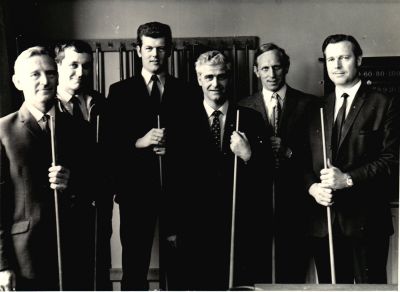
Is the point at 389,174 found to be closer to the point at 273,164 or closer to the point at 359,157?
the point at 359,157

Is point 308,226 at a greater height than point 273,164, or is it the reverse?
point 273,164

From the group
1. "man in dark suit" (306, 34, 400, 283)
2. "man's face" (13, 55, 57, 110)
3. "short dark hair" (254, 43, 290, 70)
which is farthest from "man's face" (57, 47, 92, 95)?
"man in dark suit" (306, 34, 400, 283)

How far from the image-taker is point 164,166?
8.51ft

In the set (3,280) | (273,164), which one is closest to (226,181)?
(273,164)

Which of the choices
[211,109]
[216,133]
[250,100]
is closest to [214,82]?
[211,109]

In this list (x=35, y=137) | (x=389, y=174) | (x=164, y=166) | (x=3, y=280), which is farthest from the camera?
(x=164, y=166)

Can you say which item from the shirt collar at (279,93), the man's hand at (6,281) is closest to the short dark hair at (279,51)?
the shirt collar at (279,93)

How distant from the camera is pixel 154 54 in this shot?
104 inches

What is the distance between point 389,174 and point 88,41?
5.62ft

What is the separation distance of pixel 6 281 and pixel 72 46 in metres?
1.23

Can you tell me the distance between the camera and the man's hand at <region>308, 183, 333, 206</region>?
7.98ft

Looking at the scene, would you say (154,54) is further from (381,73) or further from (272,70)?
(381,73)

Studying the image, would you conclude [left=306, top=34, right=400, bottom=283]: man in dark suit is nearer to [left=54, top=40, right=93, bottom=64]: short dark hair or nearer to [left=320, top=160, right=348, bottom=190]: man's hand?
[left=320, top=160, right=348, bottom=190]: man's hand

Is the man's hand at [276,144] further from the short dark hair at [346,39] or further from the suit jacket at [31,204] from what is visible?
the suit jacket at [31,204]
